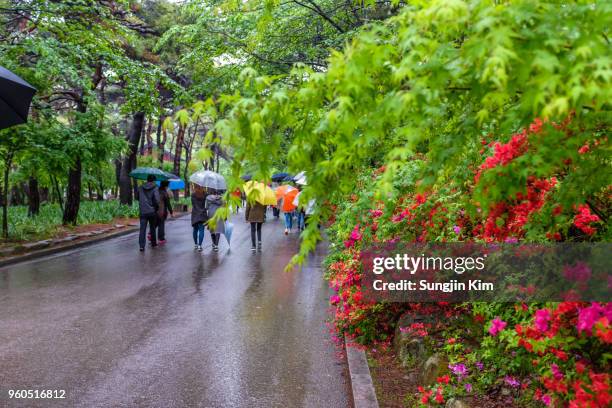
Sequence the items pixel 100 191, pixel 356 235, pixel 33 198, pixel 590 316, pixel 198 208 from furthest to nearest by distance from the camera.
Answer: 1. pixel 100 191
2. pixel 33 198
3. pixel 198 208
4. pixel 356 235
5. pixel 590 316

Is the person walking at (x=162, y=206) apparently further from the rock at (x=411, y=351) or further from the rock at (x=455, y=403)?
the rock at (x=455, y=403)

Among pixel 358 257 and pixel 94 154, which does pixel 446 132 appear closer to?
pixel 358 257

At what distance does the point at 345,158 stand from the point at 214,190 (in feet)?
42.5

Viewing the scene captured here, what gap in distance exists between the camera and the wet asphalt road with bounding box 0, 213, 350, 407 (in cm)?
477

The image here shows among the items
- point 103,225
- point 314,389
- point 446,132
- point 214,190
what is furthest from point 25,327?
point 103,225

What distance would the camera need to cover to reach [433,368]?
14.5 feet

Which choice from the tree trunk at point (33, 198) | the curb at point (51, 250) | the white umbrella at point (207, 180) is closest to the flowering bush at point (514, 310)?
the white umbrella at point (207, 180)

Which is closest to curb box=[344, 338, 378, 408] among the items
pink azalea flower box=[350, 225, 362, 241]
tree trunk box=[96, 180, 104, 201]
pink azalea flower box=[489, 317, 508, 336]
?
pink azalea flower box=[489, 317, 508, 336]

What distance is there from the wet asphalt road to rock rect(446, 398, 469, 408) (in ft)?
3.66

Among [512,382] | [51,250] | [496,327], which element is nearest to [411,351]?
[512,382]

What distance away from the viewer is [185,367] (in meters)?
5.36

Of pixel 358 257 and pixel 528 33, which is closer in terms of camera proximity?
pixel 528 33

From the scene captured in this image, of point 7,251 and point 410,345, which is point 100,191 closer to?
point 7,251

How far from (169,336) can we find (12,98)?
518 centimetres
